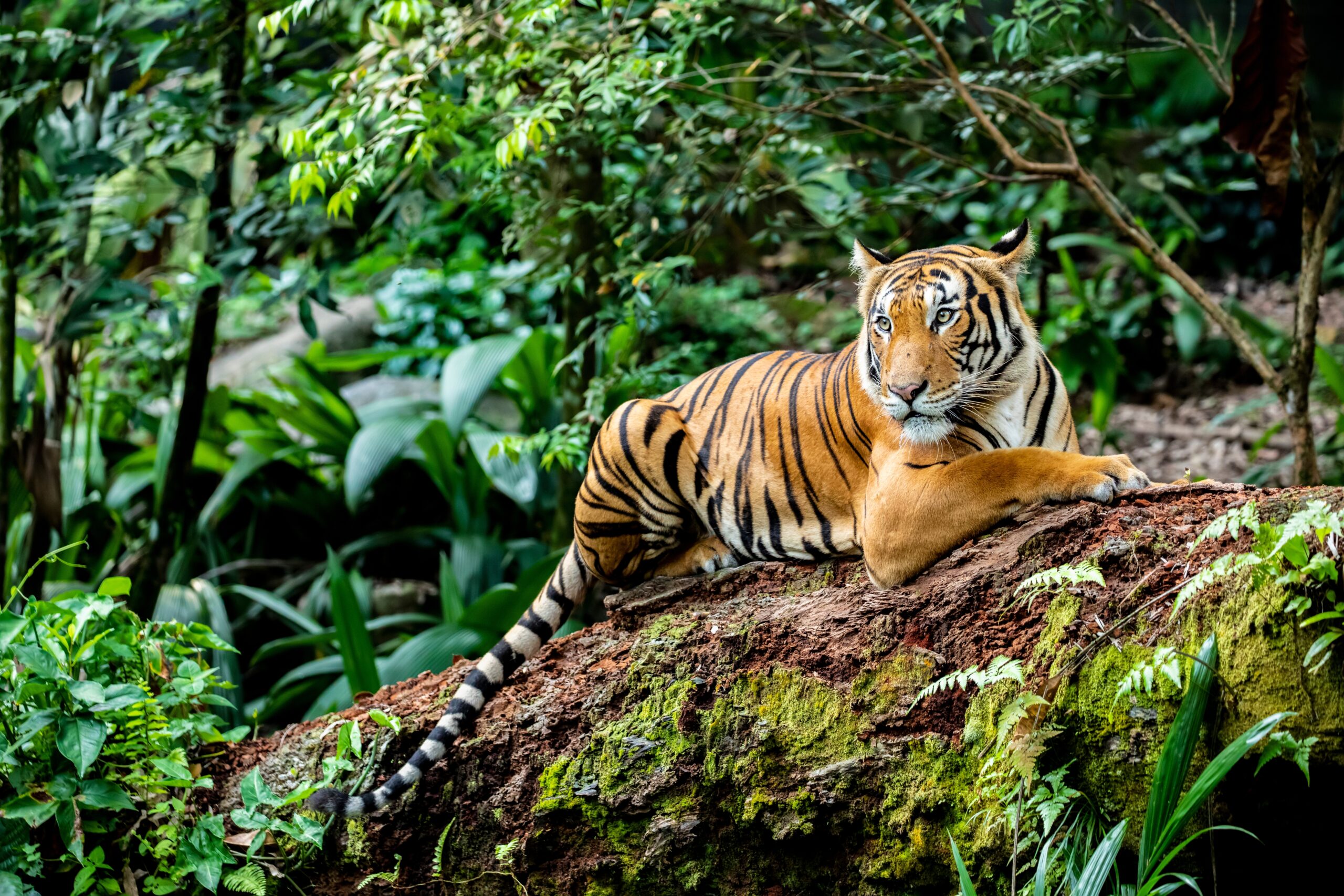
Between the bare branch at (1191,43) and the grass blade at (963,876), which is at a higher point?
the bare branch at (1191,43)

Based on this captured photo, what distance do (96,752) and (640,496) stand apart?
192 cm

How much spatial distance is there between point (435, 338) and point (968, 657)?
8136 millimetres

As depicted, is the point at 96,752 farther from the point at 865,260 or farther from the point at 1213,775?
the point at 1213,775

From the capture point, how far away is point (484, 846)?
338 cm

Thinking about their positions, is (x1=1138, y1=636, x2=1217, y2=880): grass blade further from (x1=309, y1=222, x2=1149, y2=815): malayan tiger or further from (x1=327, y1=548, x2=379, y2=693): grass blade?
(x1=327, y1=548, x2=379, y2=693): grass blade

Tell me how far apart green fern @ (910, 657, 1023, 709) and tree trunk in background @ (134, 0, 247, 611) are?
164 inches

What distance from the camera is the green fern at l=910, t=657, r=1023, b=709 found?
2.61 metres

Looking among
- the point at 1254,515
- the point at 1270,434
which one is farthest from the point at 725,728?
the point at 1270,434

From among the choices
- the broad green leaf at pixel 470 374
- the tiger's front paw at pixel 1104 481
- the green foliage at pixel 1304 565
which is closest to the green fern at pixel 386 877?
the tiger's front paw at pixel 1104 481

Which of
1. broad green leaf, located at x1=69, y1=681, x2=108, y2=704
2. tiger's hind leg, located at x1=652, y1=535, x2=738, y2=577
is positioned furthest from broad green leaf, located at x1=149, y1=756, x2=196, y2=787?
tiger's hind leg, located at x1=652, y1=535, x2=738, y2=577

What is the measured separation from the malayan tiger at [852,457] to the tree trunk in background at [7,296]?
367 centimetres

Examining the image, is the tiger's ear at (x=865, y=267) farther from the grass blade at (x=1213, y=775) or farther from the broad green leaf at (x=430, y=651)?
the broad green leaf at (x=430, y=651)

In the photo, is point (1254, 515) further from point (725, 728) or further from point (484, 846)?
point (484, 846)

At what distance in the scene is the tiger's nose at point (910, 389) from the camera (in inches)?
119
